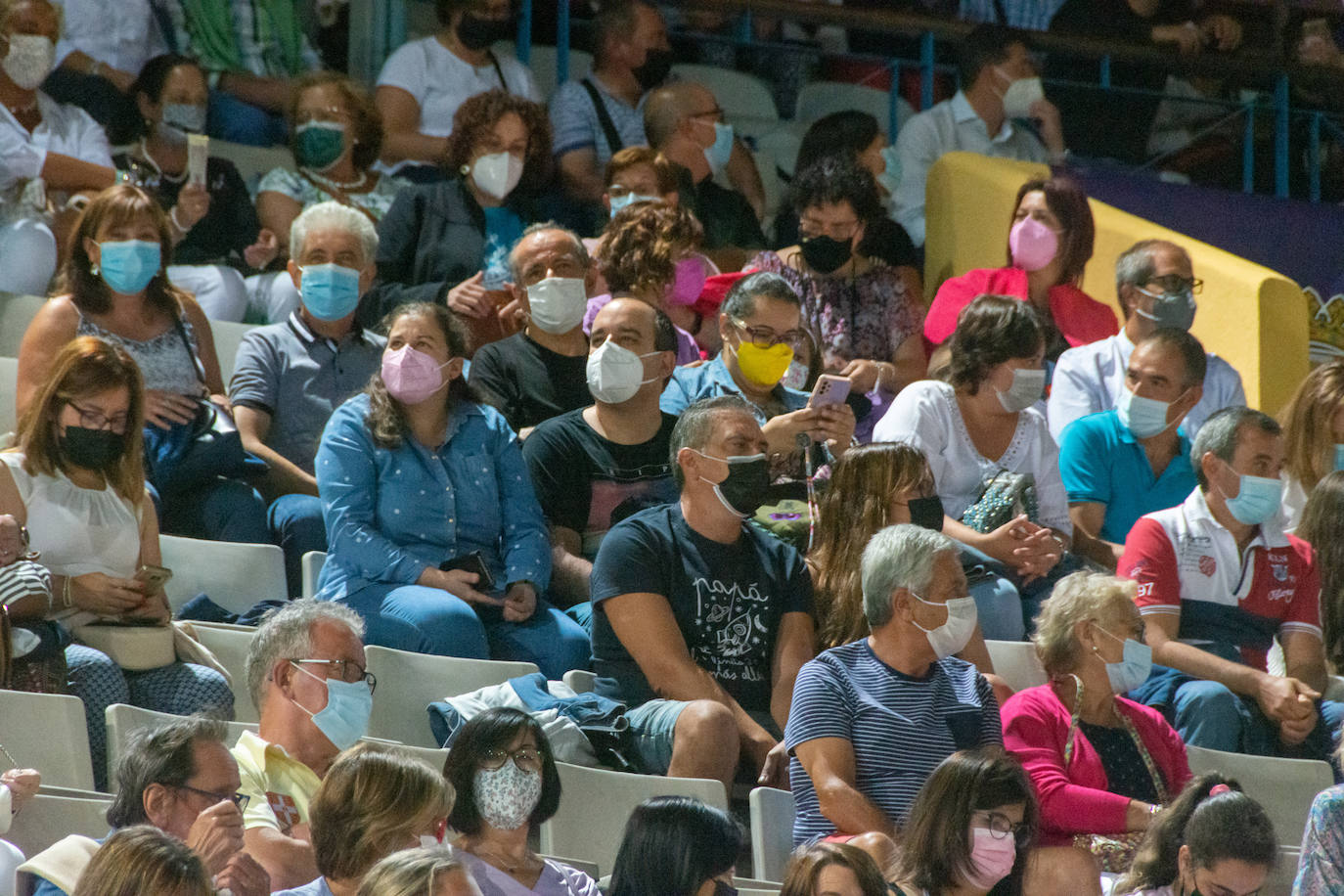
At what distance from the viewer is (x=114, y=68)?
687 cm

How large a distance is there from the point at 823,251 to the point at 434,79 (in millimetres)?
1681

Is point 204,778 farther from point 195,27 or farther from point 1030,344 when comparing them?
point 195,27

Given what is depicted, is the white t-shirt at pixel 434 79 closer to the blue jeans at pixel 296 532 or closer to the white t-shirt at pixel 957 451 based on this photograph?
the blue jeans at pixel 296 532

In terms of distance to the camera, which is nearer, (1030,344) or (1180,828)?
(1180,828)

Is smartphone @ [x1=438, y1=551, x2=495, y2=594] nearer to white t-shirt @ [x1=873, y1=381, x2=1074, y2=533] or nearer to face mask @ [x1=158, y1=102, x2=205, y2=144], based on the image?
white t-shirt @ [x1=873, y1=381, x2=1074, y2=533]

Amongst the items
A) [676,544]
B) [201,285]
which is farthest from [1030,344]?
[201,285]

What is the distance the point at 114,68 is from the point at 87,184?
2.53ft

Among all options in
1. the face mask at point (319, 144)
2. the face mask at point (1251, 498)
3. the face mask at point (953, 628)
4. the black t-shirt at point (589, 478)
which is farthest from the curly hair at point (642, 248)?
the face mask at point (953, 628)

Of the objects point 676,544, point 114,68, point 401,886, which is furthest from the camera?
point 114,68

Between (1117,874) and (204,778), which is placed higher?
(204,778)

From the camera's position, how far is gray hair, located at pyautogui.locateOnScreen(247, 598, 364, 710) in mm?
4055

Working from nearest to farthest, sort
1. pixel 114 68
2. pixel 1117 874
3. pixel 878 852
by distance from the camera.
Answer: pixel 878 852 → pixel 1117 874 → pixel 114 68

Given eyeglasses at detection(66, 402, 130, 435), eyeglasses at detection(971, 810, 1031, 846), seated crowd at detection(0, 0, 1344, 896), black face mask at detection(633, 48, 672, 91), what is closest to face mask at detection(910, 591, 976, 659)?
seated crowd at detection(0, 0, 1344, 896)

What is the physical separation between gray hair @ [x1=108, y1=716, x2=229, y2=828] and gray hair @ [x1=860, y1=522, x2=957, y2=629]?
1.46m
